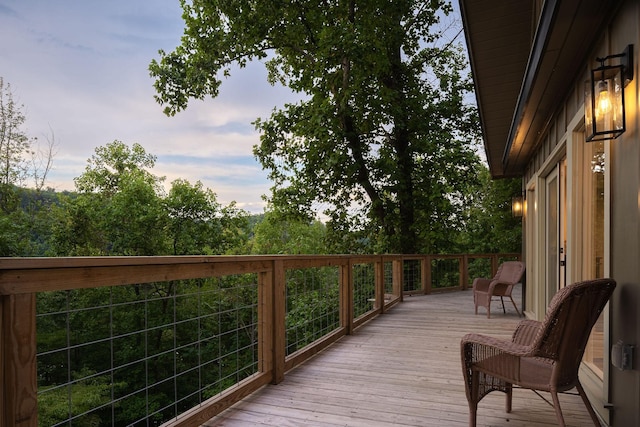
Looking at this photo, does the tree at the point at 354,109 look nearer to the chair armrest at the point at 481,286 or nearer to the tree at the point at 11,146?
the chair armrest at the point at 481,286

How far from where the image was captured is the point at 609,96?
7.16 ft

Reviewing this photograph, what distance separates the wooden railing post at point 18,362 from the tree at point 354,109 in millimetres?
8766

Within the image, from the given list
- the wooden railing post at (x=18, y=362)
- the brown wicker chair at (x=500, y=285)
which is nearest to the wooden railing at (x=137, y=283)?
the wooden railing post at (x=18, y=362)

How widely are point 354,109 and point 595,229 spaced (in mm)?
8438

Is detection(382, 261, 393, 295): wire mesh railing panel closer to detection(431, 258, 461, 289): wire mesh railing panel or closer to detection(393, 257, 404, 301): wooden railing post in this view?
detection(393, 257, 404, 301): wooden railing post

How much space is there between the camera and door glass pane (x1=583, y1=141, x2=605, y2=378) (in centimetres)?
282

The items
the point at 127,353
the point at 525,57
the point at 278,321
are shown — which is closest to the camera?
the point at 278,321

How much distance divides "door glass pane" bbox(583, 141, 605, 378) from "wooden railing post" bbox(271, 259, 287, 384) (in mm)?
2219

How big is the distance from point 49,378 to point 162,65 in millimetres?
8604

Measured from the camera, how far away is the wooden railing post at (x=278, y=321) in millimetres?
3338

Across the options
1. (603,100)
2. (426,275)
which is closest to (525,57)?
(603,100)

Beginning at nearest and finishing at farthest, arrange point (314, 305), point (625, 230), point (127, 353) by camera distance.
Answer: point (625, 230) < point (314, 305) < point (127, 353)

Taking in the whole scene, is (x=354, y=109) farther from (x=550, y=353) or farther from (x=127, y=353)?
(x=550, y=353)

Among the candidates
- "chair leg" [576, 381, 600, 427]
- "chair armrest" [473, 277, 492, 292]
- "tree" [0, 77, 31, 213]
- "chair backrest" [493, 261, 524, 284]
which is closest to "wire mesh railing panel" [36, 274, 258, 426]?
"tree" [0, 77, 31, 213]
